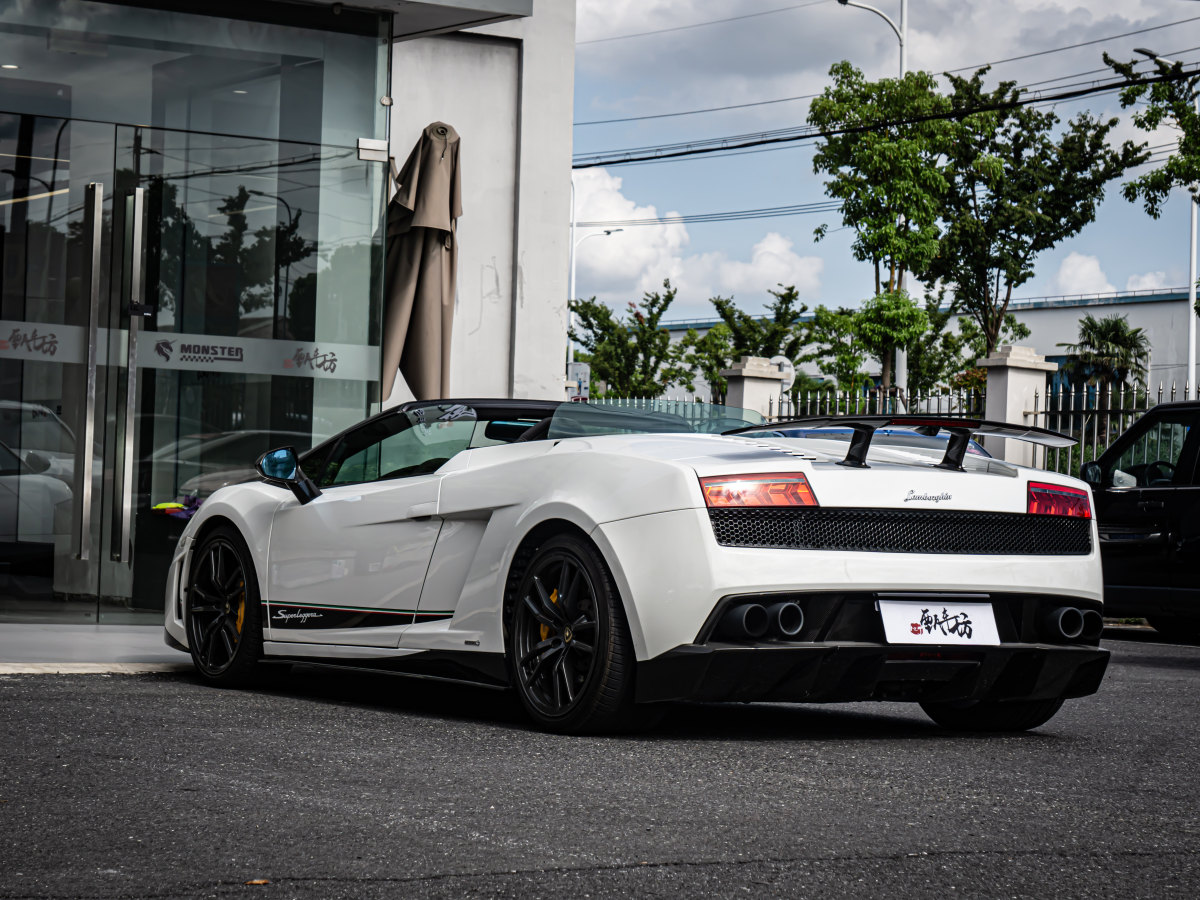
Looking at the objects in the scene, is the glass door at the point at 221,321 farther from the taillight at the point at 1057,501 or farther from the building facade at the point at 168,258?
the taillight at the point at 1057,501

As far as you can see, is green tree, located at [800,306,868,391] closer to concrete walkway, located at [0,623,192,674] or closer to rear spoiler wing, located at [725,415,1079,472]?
concrete walkway, located at [0,623,192,674]

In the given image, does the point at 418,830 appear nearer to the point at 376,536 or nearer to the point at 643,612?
the point at 643,612

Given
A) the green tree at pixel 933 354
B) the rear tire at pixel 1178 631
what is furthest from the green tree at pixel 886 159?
the green tree at pixel 933 354

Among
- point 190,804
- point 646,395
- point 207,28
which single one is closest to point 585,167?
point 646,395

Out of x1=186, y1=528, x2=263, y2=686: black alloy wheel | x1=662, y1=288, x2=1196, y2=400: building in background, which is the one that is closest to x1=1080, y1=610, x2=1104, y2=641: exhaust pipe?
x1=186, y1=528, x2=263, y2=686: black alloy wheel

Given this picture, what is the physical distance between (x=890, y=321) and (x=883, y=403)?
8.52m

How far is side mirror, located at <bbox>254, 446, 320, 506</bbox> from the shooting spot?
6359mm

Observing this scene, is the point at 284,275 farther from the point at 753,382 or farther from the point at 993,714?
the point at 753,382

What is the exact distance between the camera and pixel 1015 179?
33.6 m

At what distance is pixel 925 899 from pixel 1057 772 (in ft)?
5.98

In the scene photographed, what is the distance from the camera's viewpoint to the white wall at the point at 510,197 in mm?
12094

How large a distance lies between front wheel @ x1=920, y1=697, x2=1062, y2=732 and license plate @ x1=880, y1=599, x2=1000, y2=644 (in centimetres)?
59

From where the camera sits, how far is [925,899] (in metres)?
2.89

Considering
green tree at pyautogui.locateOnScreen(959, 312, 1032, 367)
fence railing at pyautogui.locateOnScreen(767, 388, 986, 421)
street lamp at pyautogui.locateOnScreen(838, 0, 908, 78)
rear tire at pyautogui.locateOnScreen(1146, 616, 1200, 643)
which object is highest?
street lamp at pyautogui.locateOnScreen(838, 0, 908, 78)
